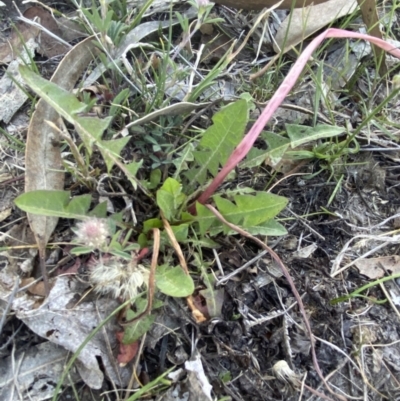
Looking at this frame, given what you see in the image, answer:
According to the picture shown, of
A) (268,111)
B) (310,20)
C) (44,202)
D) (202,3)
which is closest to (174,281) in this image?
(44,202)

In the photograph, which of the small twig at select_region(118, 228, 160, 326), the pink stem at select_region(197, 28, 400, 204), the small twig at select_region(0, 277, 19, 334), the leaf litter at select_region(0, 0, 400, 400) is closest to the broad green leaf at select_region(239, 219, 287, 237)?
the leaf litter at select_region(0, 0, 400, 400)

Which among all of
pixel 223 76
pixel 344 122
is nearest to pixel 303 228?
pixel 344 122

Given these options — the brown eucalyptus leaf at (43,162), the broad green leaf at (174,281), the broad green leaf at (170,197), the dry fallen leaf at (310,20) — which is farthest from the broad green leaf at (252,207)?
the dry fallen leaf at (310,20)

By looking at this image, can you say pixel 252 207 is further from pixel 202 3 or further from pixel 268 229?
pixel 202 3

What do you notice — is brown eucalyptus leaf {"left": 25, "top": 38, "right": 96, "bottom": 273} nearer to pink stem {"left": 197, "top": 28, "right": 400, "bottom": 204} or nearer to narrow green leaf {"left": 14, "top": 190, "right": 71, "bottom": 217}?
narrow green leaf {"left": 14, "top": 190, "right": 71, "bottom": 217}

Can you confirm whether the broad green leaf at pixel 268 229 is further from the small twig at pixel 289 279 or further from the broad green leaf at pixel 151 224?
the broad green leaf at pixel 151 224

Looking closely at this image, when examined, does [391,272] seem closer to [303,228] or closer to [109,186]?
[303,228]

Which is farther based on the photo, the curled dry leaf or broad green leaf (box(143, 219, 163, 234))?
broad green leaf (box(143, 219, 163, 234))
